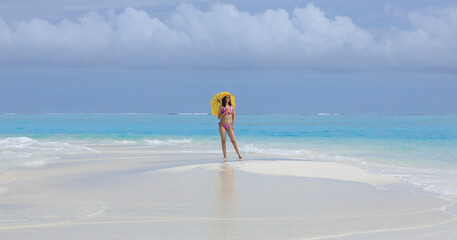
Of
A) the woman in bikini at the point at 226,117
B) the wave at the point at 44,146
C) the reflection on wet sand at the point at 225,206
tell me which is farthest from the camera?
the wave at the point at 44,146

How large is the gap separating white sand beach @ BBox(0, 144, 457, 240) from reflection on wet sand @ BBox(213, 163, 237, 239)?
0.04 feet

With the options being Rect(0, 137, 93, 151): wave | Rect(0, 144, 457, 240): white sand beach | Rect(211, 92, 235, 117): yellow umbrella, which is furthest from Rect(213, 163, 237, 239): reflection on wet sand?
Rect(0, 137, 93, 151): wave

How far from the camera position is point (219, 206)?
237 inches

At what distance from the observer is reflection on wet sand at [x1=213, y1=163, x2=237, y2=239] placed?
4735mm

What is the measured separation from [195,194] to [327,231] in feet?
8.53

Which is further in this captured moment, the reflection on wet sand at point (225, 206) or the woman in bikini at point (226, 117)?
the woman in bikini at point (226, 117)

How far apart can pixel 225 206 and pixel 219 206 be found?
0.24 feet

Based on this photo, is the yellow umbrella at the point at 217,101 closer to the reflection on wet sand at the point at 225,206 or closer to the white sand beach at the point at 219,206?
the white sand beach at the point at 219,206

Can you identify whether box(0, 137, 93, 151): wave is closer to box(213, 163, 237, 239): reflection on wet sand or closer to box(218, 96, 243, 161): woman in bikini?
box(218, 96, 243, 161): woman in bikini

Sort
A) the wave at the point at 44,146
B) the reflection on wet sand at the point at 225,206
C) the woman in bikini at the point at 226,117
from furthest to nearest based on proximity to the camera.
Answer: the wave at the point at 44,146 → the woman in bikini at the point at 226,117 → the reflection on wet sand at the point at 225,206

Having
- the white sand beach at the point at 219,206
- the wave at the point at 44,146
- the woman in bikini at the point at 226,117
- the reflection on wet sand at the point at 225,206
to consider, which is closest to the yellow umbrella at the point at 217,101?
the woman in bikini at the point at 226,117

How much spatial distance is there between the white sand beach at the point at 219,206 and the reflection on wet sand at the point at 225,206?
0.04ft

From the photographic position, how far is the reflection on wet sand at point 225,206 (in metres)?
4.74

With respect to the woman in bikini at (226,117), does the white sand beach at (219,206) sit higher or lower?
lower
